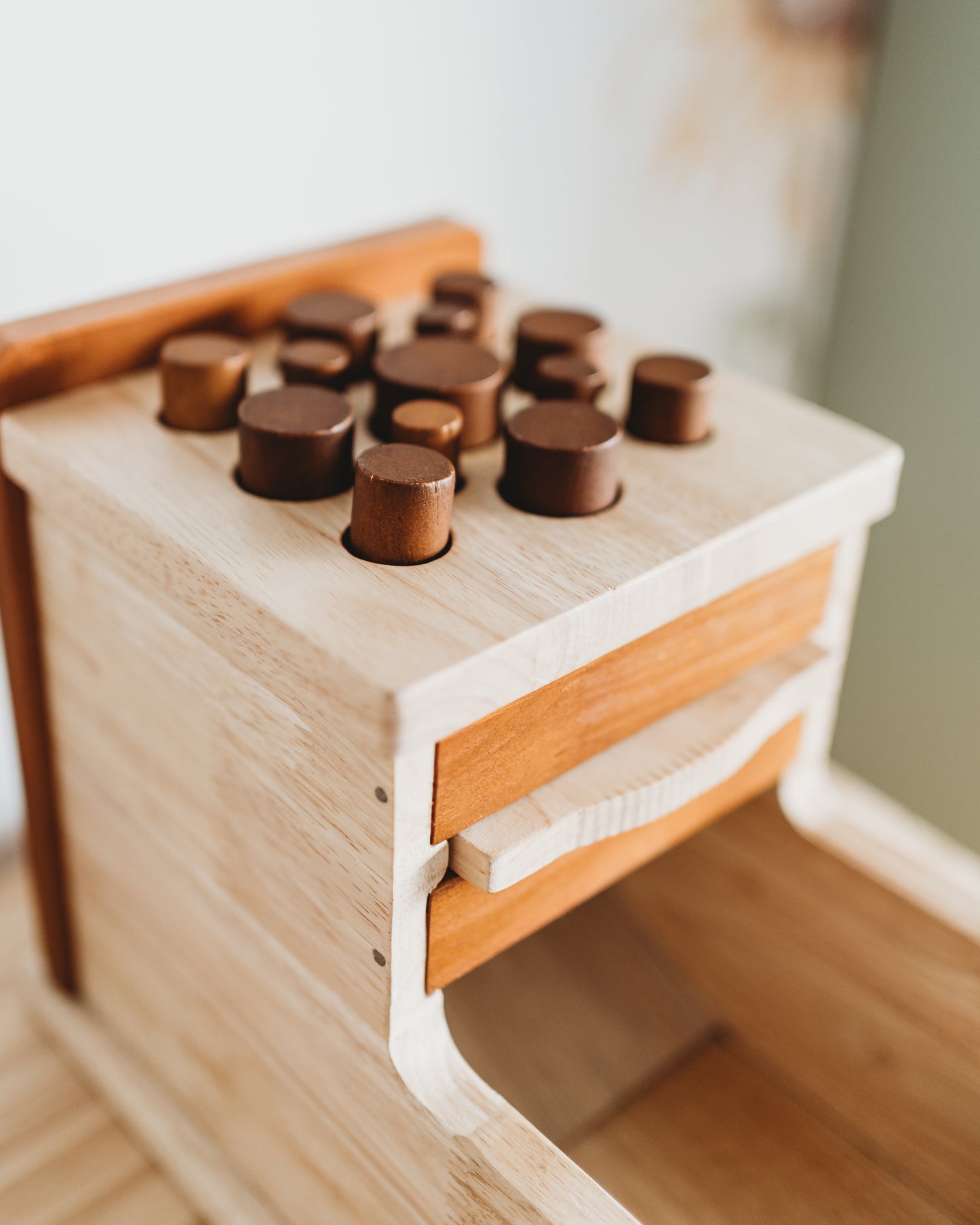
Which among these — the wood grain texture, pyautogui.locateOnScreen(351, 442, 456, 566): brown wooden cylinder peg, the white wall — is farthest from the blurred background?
pyautogui.locateOnScreen(351, 442, 456, 566): brown wooden cylinder peg

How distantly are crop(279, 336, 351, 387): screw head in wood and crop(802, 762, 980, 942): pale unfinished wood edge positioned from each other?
14.1 inches

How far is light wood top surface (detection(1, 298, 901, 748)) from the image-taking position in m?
0.41

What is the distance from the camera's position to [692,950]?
2.33 ft

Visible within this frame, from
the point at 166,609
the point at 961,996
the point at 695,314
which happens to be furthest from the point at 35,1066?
the point at 695,314

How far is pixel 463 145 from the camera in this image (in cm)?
81

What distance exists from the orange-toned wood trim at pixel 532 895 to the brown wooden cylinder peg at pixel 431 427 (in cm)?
17

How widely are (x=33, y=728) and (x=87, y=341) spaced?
20cm

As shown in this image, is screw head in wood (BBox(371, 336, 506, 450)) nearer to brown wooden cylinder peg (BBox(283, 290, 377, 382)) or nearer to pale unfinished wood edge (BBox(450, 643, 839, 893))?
brown wooden cylinder peg (BBox(283, 290, 377, 382))

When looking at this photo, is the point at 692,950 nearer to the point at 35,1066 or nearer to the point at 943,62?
the point at 35,1066

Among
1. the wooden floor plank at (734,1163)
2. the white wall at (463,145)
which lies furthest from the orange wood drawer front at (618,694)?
the white wall at (463,145)

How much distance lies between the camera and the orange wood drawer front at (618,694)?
442mm

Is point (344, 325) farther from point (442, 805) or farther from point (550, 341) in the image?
point (442, 805)

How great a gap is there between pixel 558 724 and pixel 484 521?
88mm

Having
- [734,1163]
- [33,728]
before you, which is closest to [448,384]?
[33,728]
